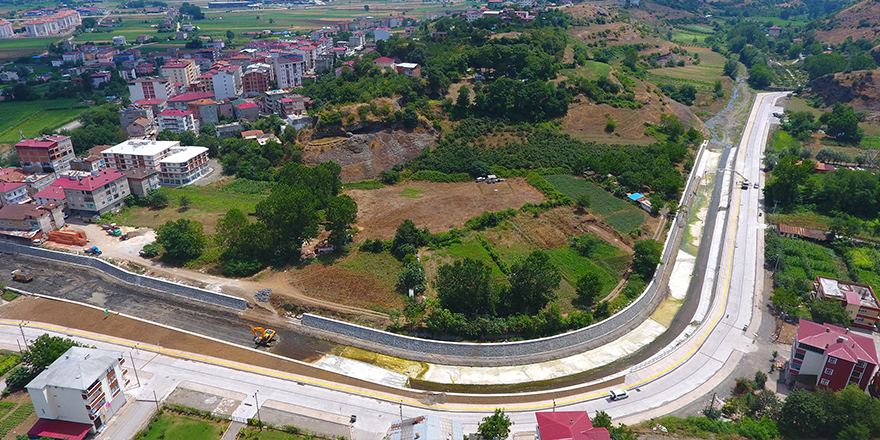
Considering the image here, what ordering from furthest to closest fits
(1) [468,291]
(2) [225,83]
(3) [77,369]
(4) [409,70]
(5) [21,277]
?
1. (2) [225,83]
2. (4) [409,70]
3. (5) [21,277]
4. (1) [468,291]
5. (3) [77,369]

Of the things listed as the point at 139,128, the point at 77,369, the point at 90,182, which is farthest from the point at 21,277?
the point at 139,128

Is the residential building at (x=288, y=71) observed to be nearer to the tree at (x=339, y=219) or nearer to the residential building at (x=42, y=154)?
the residential building at (x=42, y=154)

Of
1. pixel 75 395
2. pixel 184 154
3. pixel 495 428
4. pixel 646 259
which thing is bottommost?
pixel 495 428

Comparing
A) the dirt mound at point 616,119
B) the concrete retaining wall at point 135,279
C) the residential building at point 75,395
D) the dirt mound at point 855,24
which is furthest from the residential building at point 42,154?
the dirt mound at point 855,24

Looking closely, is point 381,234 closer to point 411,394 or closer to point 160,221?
point 411,394

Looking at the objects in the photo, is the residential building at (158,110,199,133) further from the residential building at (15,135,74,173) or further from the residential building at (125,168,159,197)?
the residential building at (125,168,159,197)

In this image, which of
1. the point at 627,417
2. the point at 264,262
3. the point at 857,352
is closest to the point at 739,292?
the point at 857,352

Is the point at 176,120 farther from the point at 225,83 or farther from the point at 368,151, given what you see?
the point at 368,151
